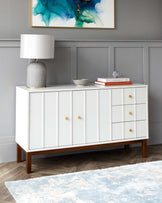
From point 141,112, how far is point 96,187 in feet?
3.86

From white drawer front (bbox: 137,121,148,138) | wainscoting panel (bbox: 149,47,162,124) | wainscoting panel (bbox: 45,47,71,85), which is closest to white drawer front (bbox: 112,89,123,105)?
white drawer front (bbox: 137,121,148,138)

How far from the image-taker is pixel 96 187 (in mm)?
2799

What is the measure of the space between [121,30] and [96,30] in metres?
0.33

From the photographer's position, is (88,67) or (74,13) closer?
(74,13)

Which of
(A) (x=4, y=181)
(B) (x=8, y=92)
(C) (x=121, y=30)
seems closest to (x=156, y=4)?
(C) (x=121, y=30)

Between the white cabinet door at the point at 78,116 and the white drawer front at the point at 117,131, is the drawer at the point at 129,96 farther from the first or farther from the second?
the white cabinet door at the point at 78,116

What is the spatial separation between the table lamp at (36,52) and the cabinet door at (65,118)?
0.27 m

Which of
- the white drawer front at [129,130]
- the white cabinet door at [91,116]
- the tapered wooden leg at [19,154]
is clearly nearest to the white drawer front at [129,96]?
the white drawer front at [129,130]

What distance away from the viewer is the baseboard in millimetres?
3615

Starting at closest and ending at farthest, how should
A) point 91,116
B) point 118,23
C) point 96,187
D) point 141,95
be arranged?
1. point 96,187
2. point 91,116
3. point 141,95
4. point 118,23

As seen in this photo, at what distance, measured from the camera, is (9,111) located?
3.62 metres

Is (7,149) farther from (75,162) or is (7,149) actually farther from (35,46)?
(35,46)

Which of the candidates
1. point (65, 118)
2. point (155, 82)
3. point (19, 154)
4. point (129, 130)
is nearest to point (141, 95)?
point (129, 130)

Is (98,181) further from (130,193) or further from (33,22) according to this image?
(33,22)
